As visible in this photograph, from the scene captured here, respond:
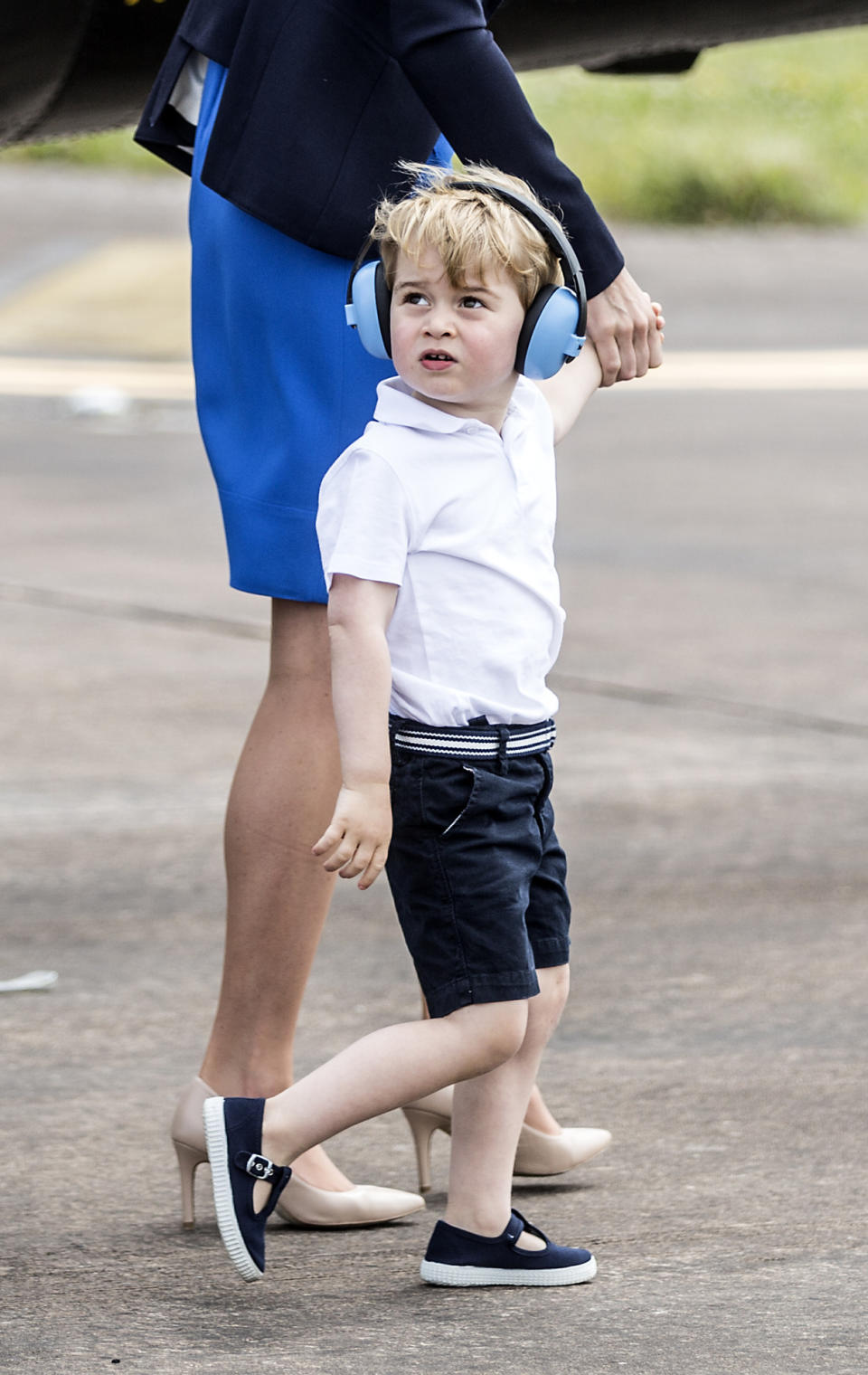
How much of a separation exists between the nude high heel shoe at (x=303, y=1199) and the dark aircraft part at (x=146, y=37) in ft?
5.38

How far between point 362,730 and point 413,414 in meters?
0.35

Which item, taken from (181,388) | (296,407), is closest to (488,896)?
(296,407)

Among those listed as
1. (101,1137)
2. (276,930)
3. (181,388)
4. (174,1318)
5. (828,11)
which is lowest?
(181,388)

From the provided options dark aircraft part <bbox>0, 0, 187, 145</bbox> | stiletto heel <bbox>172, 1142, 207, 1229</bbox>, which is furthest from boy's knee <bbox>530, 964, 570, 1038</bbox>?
dark aircraft part <bbox>0, 0, 187, 145</bbox>

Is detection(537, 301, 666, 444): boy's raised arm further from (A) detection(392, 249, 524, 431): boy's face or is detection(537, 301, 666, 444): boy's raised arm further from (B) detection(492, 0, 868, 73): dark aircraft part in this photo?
(B) detection(492, 0, 868, 73): dark aircraft part

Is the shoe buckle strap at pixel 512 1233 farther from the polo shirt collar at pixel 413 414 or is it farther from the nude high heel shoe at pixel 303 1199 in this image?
the polo shirt collar at pixel 413 414

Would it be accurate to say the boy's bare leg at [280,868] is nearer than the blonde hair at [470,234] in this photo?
No

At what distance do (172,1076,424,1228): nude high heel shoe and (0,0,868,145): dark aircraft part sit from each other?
1641mm

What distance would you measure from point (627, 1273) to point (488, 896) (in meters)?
0.52

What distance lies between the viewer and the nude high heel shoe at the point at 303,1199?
2635mm

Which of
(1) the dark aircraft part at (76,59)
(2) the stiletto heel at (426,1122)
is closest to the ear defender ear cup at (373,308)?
(2) the stiletto heel at (426,1122)

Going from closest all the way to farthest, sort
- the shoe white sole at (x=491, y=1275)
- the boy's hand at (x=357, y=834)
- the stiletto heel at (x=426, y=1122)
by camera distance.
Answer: the boy's hand at (x=357, y=834), the shoe white sole at (x=491, y=1275), the stiletto heel at (x=426, y=1122)

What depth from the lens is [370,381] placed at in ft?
8.56

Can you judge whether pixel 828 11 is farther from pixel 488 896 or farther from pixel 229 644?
pixel 229 644
